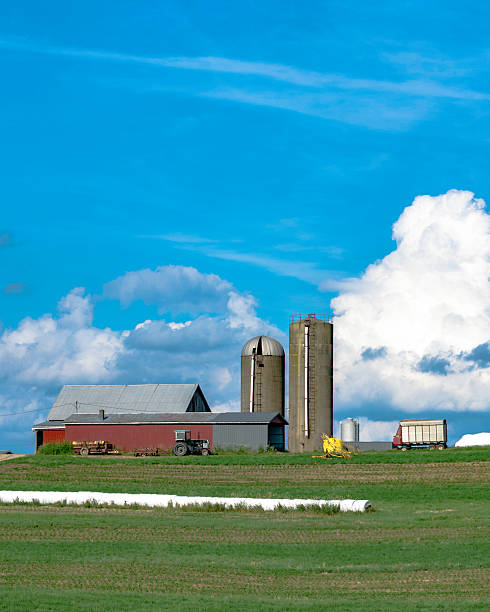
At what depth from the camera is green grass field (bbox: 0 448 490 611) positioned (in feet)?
64.1

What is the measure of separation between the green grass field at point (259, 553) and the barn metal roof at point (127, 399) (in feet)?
126

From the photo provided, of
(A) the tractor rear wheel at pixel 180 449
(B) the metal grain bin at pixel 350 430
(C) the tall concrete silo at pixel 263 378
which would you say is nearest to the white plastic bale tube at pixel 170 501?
(A) the tractor rear wheel at pixel 180 449

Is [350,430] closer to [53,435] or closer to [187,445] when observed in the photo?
[187,445]

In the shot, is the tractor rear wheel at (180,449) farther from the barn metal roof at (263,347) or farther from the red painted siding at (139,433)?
the barn metal roof at (263,347)

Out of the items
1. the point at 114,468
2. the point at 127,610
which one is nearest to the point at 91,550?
the point at 127,610

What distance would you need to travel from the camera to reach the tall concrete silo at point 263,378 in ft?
296

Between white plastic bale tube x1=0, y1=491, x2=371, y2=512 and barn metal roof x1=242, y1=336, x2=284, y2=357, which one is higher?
barn metal roof x1=242, y1=336, x2=284, y2=357

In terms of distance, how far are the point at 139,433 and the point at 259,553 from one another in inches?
2415

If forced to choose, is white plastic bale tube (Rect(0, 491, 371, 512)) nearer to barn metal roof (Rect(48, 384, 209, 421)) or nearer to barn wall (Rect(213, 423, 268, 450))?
barn wall (Rect(213, 423, 268, 450))

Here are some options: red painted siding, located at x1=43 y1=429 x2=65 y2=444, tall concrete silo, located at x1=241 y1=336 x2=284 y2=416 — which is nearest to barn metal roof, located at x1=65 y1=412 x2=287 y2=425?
red painted siding, located at x1=43 y1=429 x2=65 y2=444

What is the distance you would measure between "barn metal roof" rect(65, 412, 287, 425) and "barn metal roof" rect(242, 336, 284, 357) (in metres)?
7.33

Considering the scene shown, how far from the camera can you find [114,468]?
223 ft

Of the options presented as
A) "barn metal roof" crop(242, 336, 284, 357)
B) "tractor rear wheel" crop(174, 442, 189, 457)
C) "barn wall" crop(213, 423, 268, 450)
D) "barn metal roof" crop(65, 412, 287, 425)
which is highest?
"barn metal roof" crop(242, 336, 284, 357)

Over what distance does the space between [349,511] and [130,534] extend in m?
11.8
